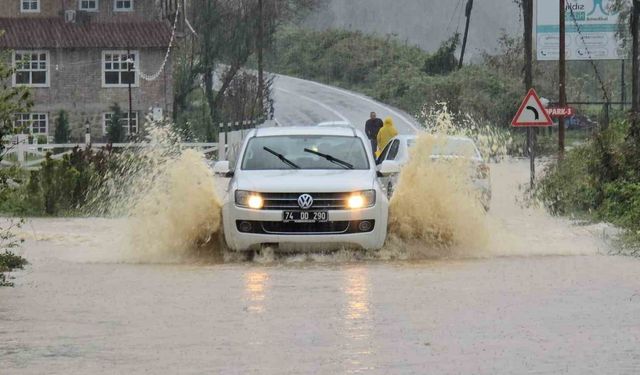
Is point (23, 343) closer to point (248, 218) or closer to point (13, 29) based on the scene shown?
point (248, 218)

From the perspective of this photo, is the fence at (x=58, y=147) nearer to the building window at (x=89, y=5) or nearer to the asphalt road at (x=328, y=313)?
the building window at (x=89, y=5)

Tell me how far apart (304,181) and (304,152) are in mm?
1480

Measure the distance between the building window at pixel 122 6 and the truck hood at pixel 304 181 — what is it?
5878 centimetres

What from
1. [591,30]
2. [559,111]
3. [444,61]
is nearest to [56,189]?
[559,111]

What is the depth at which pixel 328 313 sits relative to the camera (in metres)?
14.2

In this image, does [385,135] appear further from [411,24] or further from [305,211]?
[411,24]

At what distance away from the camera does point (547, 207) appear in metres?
30.7

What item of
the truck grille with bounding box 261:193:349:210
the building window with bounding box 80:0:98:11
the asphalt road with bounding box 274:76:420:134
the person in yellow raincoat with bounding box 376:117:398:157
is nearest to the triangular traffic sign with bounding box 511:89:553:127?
the person in yellow raincoat with bounding box 376:117:398:157

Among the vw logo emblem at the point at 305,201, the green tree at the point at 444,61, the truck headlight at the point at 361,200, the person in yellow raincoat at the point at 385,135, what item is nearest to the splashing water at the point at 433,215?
the truck headlight at the point at 361,200

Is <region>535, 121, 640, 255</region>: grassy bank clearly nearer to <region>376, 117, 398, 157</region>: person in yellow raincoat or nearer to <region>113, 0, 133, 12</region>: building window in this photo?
<region>376, 117, 398, 157</region>: person in yellow raincoat

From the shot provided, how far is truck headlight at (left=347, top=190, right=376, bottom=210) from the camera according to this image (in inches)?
754

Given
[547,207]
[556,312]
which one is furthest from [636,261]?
[547,207]

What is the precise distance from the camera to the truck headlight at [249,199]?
62.5 ft

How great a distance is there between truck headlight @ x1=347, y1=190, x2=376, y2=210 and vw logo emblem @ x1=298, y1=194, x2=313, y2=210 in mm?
Result: 449
